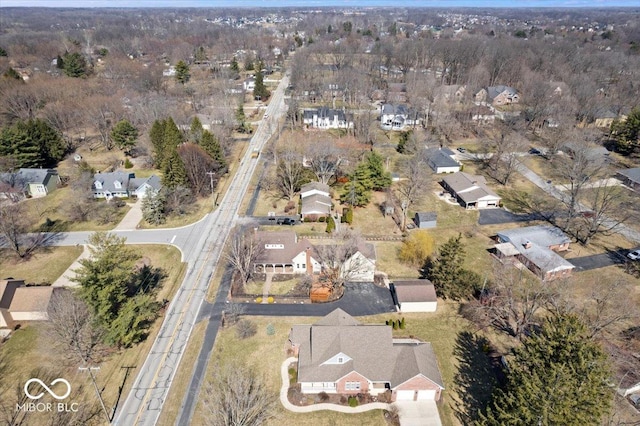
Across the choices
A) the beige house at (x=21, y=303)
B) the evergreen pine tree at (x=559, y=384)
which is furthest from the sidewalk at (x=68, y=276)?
the evergreen pine tree at (x=559, y=384)

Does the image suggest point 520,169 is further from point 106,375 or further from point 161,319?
point 106,375

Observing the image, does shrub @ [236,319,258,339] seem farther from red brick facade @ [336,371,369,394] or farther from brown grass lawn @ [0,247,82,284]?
brown grass lawn @ [0,247,82,284]

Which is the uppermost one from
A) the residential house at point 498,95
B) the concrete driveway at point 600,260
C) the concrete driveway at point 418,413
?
the residential house at point 498,95

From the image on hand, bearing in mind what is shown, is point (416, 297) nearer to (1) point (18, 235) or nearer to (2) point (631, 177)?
(1) point (18, 235)

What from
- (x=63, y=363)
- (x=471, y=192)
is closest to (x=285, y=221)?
(x=471, y=192)

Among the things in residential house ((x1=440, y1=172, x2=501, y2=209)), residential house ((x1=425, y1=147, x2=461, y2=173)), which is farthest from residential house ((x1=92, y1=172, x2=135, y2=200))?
residential house ((x1=425, y1=147, x2=461, y2=173))

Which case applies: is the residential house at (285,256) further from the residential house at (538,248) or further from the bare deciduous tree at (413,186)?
the residential house at (538,248)
